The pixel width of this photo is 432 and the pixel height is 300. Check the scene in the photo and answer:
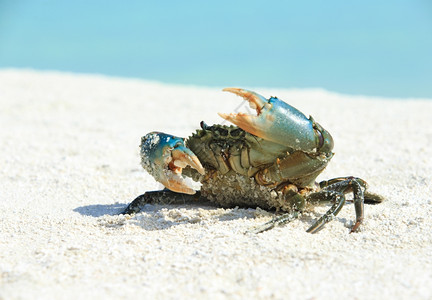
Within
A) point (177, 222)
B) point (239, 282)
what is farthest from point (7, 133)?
point (239, 282)

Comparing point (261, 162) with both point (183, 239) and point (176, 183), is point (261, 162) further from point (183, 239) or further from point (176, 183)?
point (183, 239)

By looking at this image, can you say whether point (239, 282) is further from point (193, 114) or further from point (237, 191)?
point (193, 114)

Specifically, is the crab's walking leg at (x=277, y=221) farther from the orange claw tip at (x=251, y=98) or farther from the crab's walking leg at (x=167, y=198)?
the crab's walking leg at (x=167, y=198)

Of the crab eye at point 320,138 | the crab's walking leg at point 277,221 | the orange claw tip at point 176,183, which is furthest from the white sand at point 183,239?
the crab eye at point 320,138

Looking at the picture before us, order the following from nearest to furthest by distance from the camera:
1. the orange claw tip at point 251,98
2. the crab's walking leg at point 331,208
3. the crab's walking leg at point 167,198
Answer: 1. the orange claw tip at point 251,98
2. the crab's walking leg at point 331,208
3. the crab's walking leg at point 167,198

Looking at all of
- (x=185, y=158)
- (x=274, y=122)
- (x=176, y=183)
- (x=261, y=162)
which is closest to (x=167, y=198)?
(x=176, y=183)
